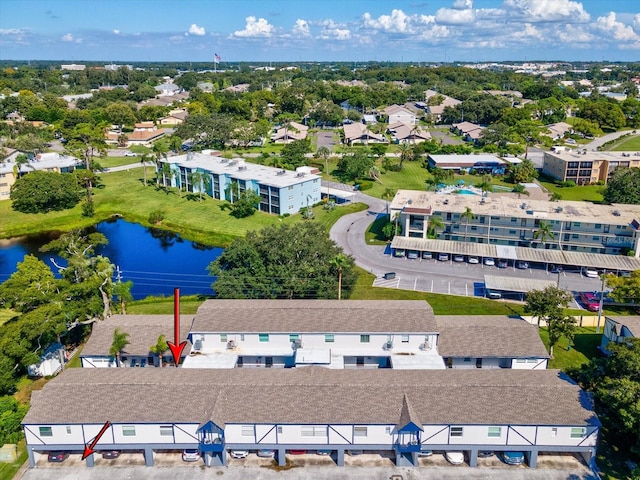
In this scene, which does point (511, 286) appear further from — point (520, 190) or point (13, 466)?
point (13, 466)

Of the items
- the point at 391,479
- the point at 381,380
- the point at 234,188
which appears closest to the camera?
the point at 391,479

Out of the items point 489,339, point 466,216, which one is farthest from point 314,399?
point 466,216

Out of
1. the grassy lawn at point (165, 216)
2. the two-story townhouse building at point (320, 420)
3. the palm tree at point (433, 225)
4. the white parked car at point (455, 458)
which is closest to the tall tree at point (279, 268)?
the two-story townhouse building at point (320, 420)

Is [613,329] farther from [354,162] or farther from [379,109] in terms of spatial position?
[379,109]

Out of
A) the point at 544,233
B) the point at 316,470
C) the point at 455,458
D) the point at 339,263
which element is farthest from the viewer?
the point at 544,233

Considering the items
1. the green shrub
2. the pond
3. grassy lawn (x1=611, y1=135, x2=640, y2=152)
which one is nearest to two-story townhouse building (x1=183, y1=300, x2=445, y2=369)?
the pond

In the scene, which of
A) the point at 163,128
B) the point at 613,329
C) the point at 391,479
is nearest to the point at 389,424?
the point at 391,479
